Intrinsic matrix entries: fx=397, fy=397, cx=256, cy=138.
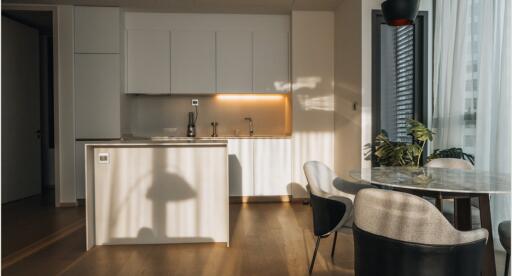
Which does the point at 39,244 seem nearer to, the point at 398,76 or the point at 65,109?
the point at 65,109

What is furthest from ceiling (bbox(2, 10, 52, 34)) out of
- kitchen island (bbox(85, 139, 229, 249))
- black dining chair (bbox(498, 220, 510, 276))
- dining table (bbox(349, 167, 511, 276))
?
black dining chair (bbox(498, 220, 510, 276))

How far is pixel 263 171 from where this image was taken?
223 inches

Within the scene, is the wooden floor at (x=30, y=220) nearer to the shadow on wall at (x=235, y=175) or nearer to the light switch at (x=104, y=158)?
the light switch at (x=104, y=158)

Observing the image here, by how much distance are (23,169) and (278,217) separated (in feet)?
13.3

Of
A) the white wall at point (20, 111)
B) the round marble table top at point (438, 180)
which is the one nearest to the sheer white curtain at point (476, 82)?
the round marble table top at point (438, 180)

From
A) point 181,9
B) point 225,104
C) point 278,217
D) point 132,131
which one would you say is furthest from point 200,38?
point 278,217

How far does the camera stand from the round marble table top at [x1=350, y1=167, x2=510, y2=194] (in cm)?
198

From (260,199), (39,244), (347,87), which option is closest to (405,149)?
(347,87)

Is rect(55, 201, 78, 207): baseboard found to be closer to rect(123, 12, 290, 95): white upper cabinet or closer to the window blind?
rect(123, 12, 290, 95): white upper cabinet

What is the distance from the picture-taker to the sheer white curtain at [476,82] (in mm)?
3154

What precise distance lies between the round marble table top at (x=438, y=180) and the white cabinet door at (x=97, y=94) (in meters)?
3.85

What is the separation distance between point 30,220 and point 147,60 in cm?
256

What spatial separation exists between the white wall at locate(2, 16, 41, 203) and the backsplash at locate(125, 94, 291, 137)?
165 cm

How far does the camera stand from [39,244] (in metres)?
3.65
